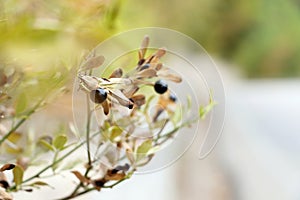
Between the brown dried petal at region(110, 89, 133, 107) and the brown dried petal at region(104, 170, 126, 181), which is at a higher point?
the brown dried petal at region(110, 89, 133, 107)

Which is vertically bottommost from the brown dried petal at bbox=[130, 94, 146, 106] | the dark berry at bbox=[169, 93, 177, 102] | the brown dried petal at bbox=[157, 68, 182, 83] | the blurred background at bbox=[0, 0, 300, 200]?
the brown dried petal at bbox=[130, 94, 146, 106]

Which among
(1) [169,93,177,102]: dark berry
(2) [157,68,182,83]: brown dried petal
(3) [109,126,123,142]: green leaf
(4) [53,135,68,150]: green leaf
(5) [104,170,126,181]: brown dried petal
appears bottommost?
(5) [104,170,126,181]: brown dried petal

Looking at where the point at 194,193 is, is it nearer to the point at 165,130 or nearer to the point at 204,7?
the point at 204,7

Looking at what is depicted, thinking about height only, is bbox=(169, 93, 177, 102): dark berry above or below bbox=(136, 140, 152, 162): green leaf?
above

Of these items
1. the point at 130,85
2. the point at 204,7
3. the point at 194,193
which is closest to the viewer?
the point at 130,85

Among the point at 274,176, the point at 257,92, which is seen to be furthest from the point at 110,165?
the point at 257,92

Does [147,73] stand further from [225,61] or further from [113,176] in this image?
[225,61]

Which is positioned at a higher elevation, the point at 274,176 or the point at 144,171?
the point at 274,176
